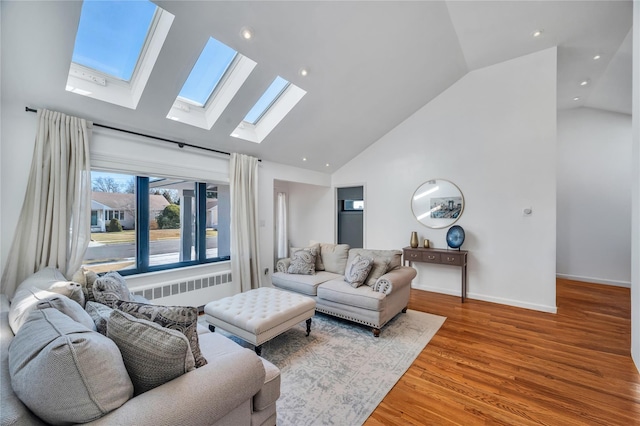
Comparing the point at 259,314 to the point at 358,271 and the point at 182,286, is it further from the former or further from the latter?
the point at 182,286

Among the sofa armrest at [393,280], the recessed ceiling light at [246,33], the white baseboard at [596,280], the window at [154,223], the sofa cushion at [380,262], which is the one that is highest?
the recessed ceiling light at [246,33]

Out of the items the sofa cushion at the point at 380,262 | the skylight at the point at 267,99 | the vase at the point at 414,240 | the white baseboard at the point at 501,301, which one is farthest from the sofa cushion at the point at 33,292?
the white baseboard at the point at 501,301

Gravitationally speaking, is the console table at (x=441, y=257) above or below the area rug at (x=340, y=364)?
above

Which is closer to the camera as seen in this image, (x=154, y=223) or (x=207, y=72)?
(x=207, y=72)

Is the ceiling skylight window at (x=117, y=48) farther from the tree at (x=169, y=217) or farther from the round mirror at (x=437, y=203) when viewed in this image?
the round mirror at (x=437, y=203)

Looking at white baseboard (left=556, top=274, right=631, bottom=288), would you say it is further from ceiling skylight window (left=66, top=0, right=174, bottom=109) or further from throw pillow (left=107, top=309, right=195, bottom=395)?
ceiling skylight window (left=66, top=0, right=174, bottom=109)

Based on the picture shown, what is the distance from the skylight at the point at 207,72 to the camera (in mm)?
2798

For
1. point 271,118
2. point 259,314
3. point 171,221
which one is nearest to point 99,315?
point 259,314

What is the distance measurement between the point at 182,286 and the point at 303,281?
1650mm

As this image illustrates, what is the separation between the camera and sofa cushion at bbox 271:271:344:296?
339 cm

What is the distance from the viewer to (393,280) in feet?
9.86

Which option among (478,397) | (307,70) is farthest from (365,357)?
(307,70)

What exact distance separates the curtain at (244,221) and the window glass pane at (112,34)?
1.65m

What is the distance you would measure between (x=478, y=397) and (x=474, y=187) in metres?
3.23
